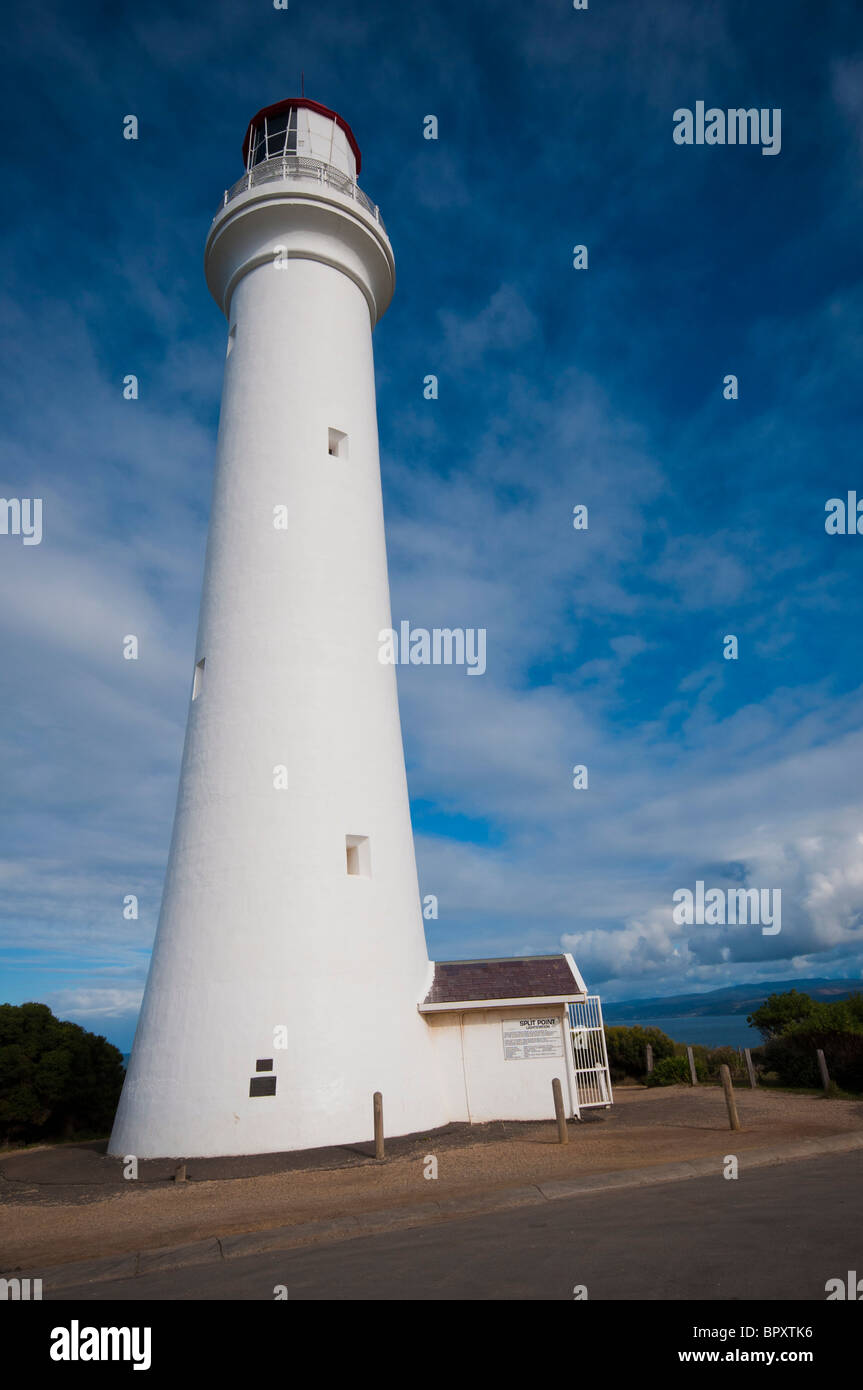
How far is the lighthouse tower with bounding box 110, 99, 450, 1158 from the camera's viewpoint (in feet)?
44.2

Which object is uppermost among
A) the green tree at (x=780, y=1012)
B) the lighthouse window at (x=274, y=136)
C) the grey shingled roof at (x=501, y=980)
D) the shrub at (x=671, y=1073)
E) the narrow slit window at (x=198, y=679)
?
the lighthouse window at (x=274, y=136)

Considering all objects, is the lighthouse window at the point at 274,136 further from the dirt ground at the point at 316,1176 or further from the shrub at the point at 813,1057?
the shrub at the point at 813,1057

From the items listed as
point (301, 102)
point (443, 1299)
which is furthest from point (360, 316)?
point (443, 1299)

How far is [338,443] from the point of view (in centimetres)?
1812

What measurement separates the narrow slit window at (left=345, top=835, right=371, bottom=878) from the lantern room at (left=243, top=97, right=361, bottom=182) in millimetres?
16142

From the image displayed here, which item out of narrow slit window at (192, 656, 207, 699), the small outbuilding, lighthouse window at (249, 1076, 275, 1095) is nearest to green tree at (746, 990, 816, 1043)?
the small outbuilding

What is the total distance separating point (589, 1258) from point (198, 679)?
41.3 ft

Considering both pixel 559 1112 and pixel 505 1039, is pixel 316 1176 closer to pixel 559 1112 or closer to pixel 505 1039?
pixel 559 1112

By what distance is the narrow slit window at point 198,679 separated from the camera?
1631 cm

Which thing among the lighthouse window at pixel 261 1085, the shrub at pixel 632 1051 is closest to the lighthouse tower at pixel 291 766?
the lighthouse window at pixel 261 1085

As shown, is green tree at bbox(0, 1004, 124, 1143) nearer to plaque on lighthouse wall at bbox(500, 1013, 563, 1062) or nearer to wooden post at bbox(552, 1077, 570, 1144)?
plaque on lighthouse wall at bbox(500, 1013, 563, 1062)

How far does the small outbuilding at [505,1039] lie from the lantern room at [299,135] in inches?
761

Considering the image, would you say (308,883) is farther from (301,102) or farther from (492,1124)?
(301,102)
